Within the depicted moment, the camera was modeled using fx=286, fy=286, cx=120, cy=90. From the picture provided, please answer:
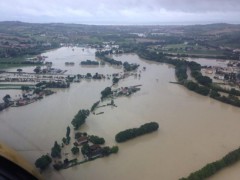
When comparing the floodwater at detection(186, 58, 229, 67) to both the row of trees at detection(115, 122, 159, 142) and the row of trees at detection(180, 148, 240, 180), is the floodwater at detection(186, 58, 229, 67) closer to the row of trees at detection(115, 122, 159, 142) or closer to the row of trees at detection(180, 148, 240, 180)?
the row of trees at detection(115, 122, 159, 142)

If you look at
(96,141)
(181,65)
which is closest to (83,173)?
(96,141)

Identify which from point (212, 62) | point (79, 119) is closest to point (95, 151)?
point (79, 119)

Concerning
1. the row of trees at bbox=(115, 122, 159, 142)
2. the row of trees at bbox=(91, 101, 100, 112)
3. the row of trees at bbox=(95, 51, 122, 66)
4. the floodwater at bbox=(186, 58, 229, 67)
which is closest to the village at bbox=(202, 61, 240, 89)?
the floodwater at bbox=(186, 58, 229, 67)

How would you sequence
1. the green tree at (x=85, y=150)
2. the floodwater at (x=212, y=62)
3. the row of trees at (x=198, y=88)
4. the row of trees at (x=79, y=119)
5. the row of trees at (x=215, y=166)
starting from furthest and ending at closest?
the floodwater at (x=212, y=62) < the row of trees at (x=198, y=88) < the row of trees at (x=79, y=119) < the green tree at (x=85, y=150) < the row of trees at (x=215, y=166)

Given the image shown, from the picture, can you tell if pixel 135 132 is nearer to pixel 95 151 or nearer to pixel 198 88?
pixel 95 151

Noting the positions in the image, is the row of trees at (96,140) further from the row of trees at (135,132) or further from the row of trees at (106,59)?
the row of trees at (106,59)

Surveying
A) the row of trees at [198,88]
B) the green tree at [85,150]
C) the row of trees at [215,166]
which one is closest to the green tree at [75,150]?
the green tree at [85,150]
